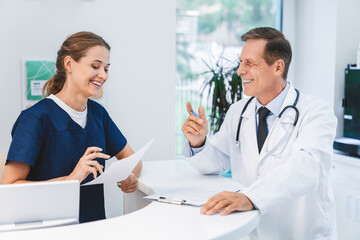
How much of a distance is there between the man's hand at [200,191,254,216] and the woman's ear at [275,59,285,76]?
2.55ft

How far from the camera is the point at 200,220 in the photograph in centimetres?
148

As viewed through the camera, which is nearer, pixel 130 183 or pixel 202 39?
pixel 130 183

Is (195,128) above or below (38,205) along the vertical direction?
above

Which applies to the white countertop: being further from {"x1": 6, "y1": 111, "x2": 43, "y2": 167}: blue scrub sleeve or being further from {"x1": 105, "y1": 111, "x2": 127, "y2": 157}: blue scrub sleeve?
{"x1": 105, "y1": 111, "x2": 127, "y2": 157}: blue scrub sleeve

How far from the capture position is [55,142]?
75.4 inches

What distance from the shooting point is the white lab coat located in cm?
166

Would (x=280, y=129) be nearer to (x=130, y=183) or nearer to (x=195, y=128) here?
(x=195, y=128)

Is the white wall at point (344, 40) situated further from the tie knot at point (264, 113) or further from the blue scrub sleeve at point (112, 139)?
the blue scrub sleeve at point (112, 139)


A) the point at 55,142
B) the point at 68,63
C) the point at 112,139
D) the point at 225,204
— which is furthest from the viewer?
the point at 112,139

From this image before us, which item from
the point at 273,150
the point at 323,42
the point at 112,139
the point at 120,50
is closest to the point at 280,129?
the point at 273,150

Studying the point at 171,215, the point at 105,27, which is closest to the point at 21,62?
the point at 105,27

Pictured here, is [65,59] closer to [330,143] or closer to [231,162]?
[231,162]

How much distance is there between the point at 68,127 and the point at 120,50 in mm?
1473

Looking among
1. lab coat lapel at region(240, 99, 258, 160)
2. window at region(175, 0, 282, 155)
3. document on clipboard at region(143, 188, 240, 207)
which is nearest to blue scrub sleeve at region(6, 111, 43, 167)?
document on clipboard at region(143, 188, 240, 207)
